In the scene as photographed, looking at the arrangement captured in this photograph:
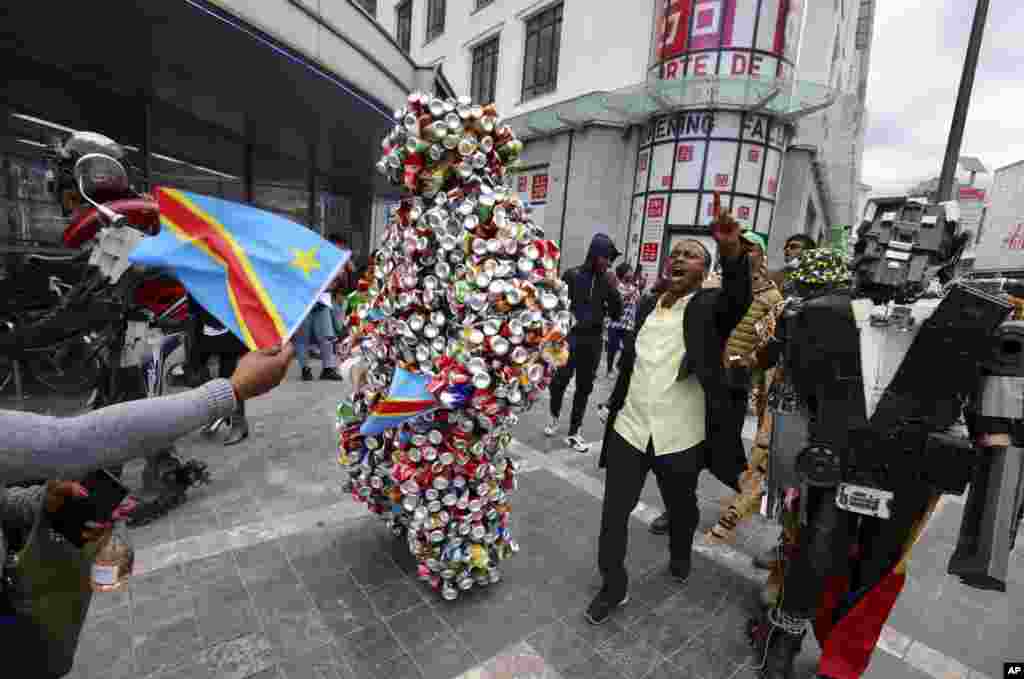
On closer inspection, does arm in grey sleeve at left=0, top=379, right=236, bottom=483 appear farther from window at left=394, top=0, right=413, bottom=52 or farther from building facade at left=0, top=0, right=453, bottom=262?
window at left=394, top=0, right=413, bottom=52

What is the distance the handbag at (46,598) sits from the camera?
3.81ft

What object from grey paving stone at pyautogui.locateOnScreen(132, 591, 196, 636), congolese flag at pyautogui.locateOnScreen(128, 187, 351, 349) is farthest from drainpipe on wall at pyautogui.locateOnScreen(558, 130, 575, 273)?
congolese flag at pyautogui.locateOnScreen(128, 187, 351, 349)

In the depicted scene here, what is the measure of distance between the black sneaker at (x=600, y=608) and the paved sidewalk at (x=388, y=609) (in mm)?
54

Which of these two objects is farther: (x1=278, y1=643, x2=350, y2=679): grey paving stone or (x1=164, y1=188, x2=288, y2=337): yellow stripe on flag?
(x1=278, y1=643, x2=350, y2=679): grey paving stone

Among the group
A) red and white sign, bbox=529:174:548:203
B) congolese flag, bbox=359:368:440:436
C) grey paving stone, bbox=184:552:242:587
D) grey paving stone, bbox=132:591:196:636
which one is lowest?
grey paving stone, bbox=184:552:242:587

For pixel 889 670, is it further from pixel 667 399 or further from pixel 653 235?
pixel 653 235

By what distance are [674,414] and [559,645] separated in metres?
1.21

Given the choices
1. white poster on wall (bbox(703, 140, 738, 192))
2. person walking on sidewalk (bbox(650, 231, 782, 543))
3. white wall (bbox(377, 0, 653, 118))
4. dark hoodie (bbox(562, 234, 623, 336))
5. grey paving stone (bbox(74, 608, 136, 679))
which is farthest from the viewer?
white wall (bbox(377, 0, 653, 118))

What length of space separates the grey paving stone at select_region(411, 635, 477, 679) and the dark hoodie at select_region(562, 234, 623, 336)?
120 inches

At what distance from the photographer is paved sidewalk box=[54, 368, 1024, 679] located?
6.87ft

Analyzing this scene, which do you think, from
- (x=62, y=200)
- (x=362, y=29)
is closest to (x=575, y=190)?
(x=362, y=29)

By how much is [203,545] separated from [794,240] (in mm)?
4837

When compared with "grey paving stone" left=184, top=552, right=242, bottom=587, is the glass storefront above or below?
above

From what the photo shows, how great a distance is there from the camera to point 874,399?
1975 mm
